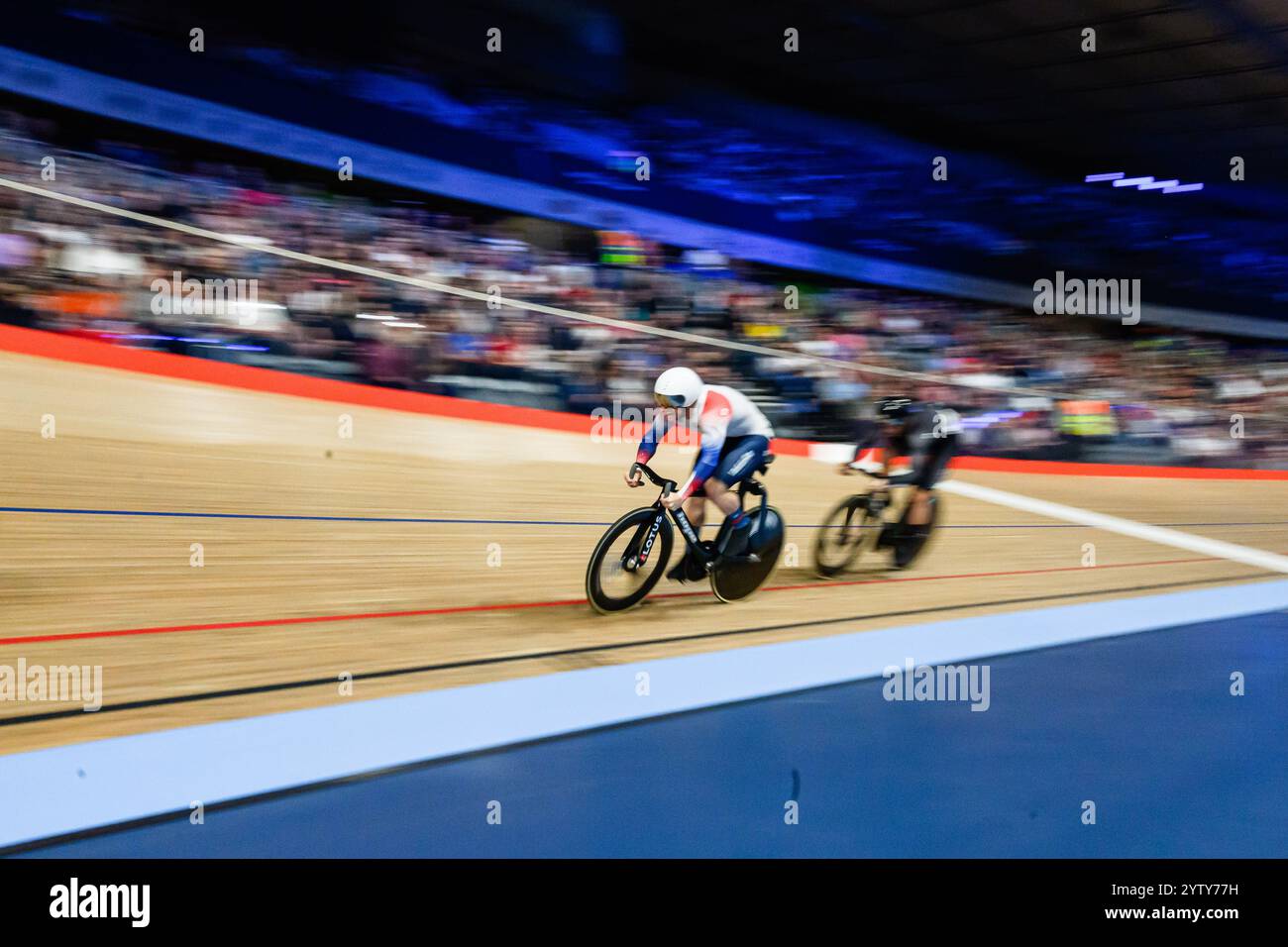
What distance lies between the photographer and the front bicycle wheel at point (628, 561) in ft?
13.5

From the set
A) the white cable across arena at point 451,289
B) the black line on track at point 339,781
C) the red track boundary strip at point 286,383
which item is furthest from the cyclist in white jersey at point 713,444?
the white cable across arena at point 451,289

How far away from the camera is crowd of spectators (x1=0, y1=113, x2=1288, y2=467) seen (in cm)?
433

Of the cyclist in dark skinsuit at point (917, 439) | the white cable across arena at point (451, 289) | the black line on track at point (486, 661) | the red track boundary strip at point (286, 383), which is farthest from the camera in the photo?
the cyclist in dark skinsuit at point (917, 439)

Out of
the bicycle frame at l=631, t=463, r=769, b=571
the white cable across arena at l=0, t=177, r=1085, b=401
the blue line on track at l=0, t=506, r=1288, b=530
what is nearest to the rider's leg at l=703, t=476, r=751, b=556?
the bicycle frame at l=631, t=463, r=769, b=571

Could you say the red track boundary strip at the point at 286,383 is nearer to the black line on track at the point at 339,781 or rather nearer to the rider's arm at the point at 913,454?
the rider's arm at the point at 913,454

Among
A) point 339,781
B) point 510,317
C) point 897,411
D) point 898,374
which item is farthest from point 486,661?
point 898,374

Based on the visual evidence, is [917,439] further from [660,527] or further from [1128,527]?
A: [1128,527]

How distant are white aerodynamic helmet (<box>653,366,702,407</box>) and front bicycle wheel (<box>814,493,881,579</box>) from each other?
4.87ft

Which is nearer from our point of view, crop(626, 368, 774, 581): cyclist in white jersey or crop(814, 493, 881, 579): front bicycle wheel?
crop(626, 368, 774, 581): cyclist in white jersey

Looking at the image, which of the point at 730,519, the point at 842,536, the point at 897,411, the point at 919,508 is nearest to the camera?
the point at 730,519

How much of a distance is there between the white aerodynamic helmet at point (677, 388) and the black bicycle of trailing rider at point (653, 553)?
33 cm

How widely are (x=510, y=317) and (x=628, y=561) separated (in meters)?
1.87

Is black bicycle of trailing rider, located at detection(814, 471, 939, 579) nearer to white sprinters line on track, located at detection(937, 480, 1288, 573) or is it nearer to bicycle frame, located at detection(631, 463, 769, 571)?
bicycle frame, located at detection(631, 463, 769, 571)

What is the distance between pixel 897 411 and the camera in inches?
220
